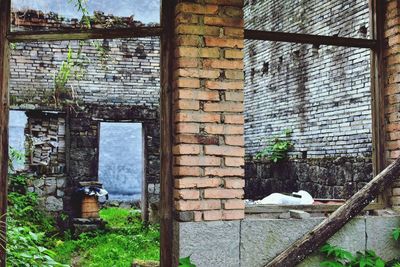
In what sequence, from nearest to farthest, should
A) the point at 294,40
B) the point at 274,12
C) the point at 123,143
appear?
the point at 294,40
the point at 274,12
the point at 123,143

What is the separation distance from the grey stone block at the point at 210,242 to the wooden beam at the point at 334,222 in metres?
0.33

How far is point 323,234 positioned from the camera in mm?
4176

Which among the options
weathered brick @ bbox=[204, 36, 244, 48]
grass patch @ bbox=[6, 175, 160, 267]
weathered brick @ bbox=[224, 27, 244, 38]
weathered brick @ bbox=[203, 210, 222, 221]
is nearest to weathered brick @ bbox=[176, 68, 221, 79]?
weathered brick @ bbox=[204, 36, 244, 48]

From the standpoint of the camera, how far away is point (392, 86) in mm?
4695

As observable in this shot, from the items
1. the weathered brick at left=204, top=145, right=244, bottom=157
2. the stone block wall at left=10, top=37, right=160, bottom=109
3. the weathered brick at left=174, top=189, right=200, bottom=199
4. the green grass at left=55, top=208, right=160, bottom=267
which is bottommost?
the green grass at left=55, top=208, right=160, bottom=267

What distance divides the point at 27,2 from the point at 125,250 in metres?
6.46

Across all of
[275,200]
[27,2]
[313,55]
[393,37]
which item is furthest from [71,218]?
[393,37]

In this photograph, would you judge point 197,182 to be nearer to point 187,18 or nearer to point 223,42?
point 223,42

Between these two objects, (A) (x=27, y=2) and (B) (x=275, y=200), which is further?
(A) (x=27, y=2)

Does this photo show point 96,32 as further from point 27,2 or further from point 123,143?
point 123,143

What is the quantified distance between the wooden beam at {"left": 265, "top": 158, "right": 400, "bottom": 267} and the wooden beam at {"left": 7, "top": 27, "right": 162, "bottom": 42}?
6.81 ft

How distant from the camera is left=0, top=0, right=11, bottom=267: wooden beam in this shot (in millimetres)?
3920

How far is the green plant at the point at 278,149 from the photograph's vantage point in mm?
11492

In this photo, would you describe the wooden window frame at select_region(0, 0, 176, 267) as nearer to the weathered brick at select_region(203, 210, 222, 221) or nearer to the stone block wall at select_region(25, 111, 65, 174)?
the weathered brick at select_region(203, 210, 222, 221)
